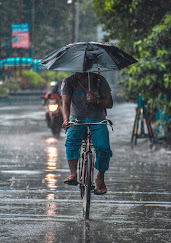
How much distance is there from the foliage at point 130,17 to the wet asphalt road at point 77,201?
3068 millimetres

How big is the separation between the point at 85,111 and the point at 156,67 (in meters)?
6.26

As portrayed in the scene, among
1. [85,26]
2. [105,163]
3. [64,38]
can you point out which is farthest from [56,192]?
[85,26]

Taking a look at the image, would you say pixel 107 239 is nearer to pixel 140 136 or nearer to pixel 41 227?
pixel 41 227

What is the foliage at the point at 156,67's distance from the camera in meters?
12.6

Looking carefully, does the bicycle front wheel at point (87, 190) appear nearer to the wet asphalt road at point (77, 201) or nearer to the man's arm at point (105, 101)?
the wet asphalt road at point (77, 201)

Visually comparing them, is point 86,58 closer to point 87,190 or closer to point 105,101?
point 105,101

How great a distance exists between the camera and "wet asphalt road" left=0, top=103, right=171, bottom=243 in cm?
581

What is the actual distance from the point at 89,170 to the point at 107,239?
1095 millimetres

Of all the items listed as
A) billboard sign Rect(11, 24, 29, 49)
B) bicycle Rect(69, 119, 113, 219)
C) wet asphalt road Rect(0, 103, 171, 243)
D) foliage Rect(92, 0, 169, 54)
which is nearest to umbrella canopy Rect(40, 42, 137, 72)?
bicycle Rect(69, 119, 113, 219)

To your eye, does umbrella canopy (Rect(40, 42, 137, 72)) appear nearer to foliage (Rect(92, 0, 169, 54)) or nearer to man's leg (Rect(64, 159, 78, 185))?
man's leg (Rect(64, 159, 78, 185))

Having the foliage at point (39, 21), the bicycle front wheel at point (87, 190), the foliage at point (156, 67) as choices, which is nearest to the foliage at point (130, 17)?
the foliage at point (156, 67)

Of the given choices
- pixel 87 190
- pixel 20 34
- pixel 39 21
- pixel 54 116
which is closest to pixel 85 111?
pixel 87 190

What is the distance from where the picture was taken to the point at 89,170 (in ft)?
21.5

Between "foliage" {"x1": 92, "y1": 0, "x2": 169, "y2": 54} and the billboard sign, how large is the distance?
3596 cm
